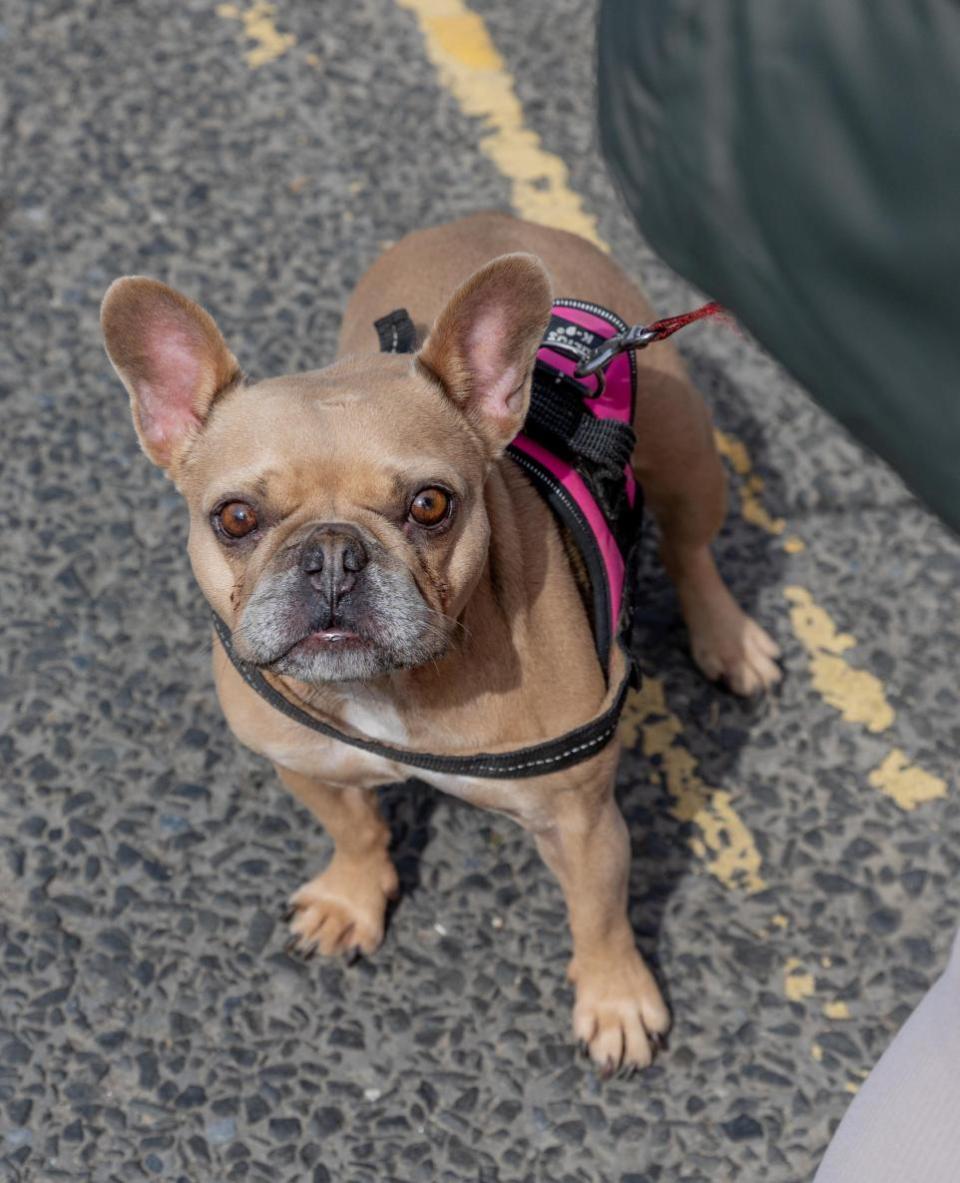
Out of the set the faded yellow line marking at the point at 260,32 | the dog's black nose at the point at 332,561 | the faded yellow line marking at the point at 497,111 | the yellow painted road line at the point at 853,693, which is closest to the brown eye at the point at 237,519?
the dog's black nose at the point at 332,561

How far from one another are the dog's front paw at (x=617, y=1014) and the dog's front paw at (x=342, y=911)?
0.57 m

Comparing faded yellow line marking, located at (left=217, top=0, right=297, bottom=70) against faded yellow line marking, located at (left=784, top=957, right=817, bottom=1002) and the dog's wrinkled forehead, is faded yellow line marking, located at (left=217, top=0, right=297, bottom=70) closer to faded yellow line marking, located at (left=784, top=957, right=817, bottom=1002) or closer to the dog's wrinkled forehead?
the dog's wrinkled forehead

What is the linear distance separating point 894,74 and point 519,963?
2737 millimetres

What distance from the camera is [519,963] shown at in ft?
12.2

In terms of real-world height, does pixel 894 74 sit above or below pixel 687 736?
above

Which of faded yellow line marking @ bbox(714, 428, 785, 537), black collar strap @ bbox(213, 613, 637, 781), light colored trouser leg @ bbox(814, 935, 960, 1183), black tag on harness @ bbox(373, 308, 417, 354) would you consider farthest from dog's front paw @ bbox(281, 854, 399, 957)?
faded yellow line marking @ bbox(714, 428, 785, 537)

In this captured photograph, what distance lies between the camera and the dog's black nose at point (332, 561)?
2631 mm

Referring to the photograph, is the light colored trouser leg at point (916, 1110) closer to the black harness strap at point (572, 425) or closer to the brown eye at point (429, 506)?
the brown eye at point (429, 506)

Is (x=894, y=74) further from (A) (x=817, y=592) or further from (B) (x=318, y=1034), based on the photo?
(A) (x=817, y=592)

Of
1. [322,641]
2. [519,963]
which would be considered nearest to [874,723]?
[519,963]

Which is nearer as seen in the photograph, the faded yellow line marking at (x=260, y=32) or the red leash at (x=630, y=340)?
the red leash at (x=630, y=340)

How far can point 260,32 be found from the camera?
5.93 metres

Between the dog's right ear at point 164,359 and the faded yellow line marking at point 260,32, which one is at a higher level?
the dog's right ear at point 164,359

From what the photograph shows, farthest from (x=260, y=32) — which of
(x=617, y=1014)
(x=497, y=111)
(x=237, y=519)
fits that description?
(x=617, y=1014)
